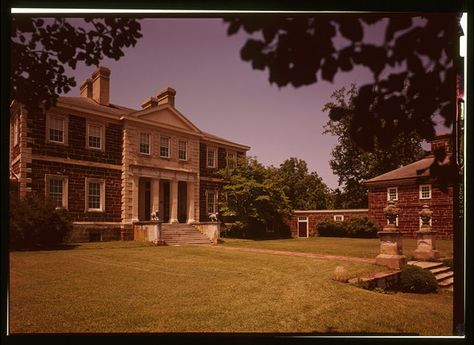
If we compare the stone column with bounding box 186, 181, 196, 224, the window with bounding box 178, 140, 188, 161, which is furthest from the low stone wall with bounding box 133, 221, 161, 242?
the window with bounding box 178, 140, 188, 161

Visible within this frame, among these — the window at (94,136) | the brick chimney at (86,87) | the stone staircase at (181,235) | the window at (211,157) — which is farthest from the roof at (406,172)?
the window at (94,136)

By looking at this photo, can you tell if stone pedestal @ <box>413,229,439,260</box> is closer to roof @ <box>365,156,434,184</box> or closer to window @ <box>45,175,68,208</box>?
roof @ <box>365,156,434,184</box>

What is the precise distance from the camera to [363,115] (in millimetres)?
3482

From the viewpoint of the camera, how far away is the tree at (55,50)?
17.4 ft

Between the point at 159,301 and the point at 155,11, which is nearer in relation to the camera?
the point at 155,11

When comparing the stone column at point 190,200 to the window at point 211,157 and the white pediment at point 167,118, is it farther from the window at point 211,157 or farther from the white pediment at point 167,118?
the white pediment at point 167,118

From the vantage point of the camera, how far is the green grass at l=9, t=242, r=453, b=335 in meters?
5.41

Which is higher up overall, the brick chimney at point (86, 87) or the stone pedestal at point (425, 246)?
the brick chimney at point (86, 87)

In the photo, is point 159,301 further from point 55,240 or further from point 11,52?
point 11,52

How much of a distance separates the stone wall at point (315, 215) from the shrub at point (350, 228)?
0.12 metres

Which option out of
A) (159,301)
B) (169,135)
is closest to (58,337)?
(159,301)

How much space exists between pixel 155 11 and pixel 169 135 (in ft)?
20.0

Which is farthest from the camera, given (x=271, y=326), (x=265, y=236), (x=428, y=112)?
(x=265, y=236)

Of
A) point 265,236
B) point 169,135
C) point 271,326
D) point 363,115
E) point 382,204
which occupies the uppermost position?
point 169,135
